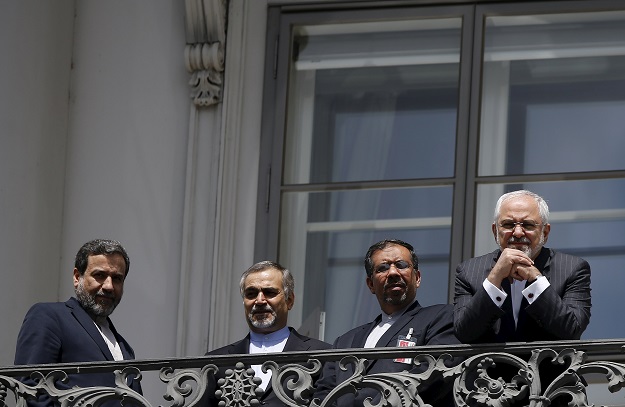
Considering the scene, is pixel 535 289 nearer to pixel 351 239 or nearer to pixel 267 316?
pixel 267 316

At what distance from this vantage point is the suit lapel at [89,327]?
9.77 m

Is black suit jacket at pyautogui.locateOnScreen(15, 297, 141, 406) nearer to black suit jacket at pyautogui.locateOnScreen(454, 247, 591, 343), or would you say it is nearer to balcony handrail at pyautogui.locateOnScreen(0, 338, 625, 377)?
balcony handrail at pyautogui.locateOnScreen(0, 338, 625, 377)

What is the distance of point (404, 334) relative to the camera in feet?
31.4

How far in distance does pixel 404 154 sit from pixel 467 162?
375 mm

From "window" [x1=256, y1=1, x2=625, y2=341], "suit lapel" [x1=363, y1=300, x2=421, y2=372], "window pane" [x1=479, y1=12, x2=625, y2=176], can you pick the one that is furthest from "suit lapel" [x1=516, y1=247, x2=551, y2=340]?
"window pane" [x1=479, y1=12, x2=625, y2=176]

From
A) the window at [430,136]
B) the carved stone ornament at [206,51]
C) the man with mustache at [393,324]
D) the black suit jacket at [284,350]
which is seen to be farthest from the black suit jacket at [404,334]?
the carved stone ornament at [206,51]

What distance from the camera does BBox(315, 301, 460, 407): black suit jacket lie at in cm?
934

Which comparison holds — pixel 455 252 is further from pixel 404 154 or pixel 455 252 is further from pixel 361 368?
pixel 361 368

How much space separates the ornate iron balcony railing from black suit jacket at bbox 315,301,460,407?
0.25ft

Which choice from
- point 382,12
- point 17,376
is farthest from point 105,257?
point 382,12

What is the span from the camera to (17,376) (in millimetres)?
9500

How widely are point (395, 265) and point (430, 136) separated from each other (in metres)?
2.24

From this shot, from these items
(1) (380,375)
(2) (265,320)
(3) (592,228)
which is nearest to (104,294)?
(2) (265,320)

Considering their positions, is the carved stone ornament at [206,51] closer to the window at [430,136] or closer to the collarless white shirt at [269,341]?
the window at [430,136]
